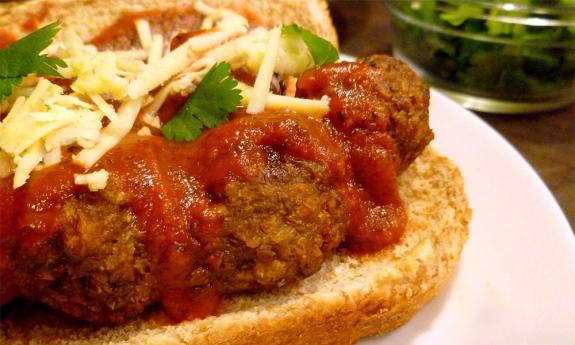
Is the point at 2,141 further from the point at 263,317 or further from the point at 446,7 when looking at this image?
the point at 446,7

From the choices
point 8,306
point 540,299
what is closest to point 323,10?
point 540,299

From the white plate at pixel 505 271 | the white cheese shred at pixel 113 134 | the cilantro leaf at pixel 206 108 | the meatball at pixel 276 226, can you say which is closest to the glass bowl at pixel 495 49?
the white plate at pixel 505 271

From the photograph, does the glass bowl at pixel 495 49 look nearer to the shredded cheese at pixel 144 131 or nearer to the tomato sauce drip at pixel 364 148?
the tomato sauce drip at pixel 364 148

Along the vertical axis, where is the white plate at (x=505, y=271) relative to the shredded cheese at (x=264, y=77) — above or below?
below

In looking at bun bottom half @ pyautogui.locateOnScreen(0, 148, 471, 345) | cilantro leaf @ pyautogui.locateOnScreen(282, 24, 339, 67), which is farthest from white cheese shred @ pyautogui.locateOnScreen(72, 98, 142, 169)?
cilantro leaf @ pyautogui.locateOnScreen(282, 24, 339, 67)

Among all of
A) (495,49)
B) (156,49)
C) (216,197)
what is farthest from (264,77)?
(495,49)

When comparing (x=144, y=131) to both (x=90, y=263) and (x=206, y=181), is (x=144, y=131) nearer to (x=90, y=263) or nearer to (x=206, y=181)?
(x=206, y=181)
